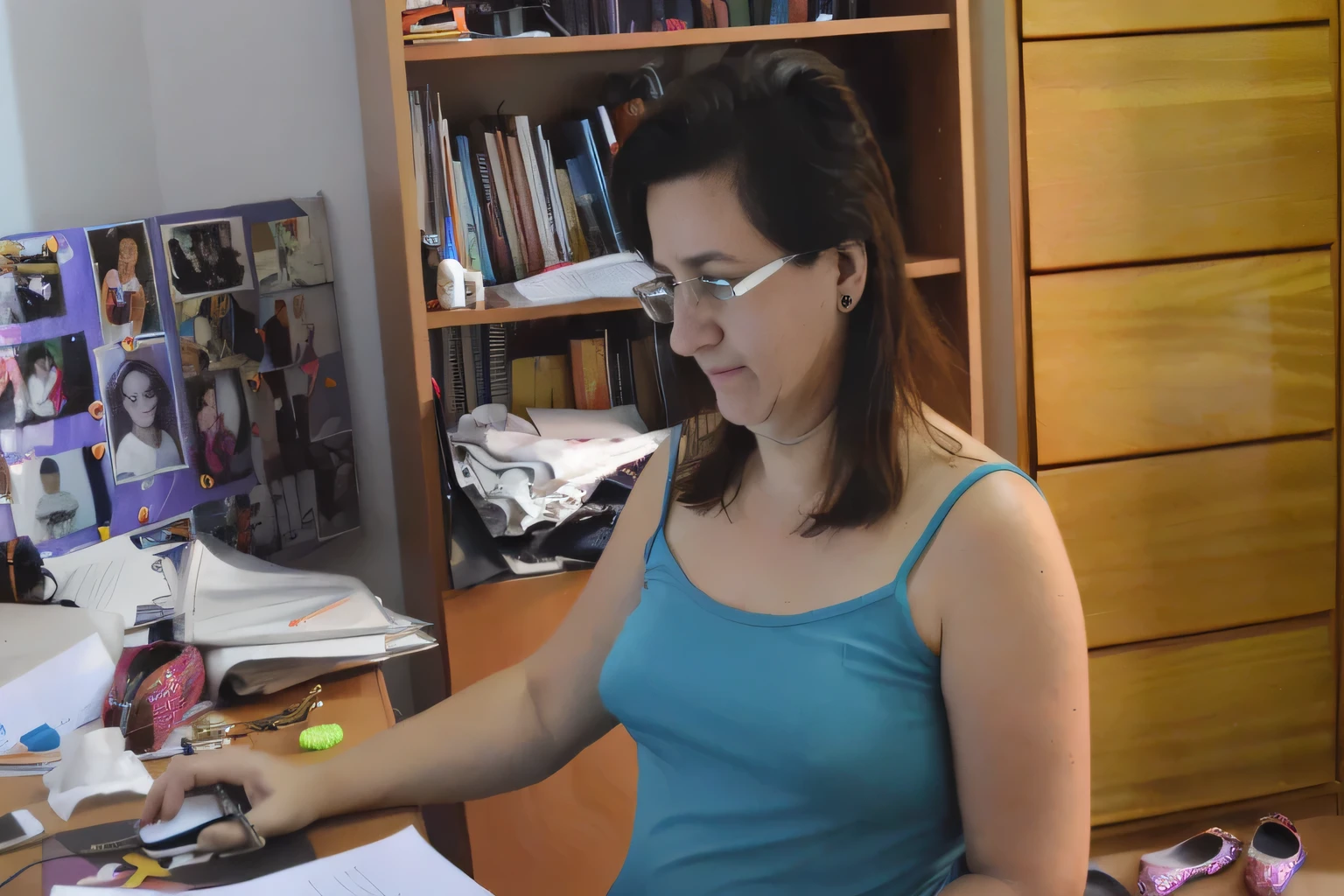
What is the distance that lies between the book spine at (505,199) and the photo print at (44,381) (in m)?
0.65

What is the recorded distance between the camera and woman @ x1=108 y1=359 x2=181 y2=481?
1588 millimetres

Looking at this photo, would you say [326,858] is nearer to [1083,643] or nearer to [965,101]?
[1083,643]

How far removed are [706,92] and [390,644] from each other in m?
0.72

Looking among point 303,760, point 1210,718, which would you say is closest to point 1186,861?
point 1210,718

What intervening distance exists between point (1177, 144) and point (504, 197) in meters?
1.11

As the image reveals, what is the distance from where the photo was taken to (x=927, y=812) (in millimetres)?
944

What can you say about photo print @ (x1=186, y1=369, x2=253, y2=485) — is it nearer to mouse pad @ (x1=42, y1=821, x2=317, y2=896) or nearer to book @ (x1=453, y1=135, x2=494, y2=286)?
book @ (x1=453, y1=135, x2=494, y2=286)

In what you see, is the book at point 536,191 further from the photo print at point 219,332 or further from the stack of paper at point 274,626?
the stack of paper at point 274,626

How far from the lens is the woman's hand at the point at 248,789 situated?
0.93m

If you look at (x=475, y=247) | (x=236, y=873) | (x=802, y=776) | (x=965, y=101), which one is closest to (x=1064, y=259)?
(x=965, y=101)

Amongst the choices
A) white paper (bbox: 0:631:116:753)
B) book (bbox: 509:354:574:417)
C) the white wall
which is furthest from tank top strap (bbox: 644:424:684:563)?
the white wall

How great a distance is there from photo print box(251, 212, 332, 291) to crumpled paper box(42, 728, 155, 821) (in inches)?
37.2

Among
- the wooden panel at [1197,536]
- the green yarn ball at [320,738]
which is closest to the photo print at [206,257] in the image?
the green yarn ball at [320,738]

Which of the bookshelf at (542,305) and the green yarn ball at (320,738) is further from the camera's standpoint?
the bookshelf at (542,305)
